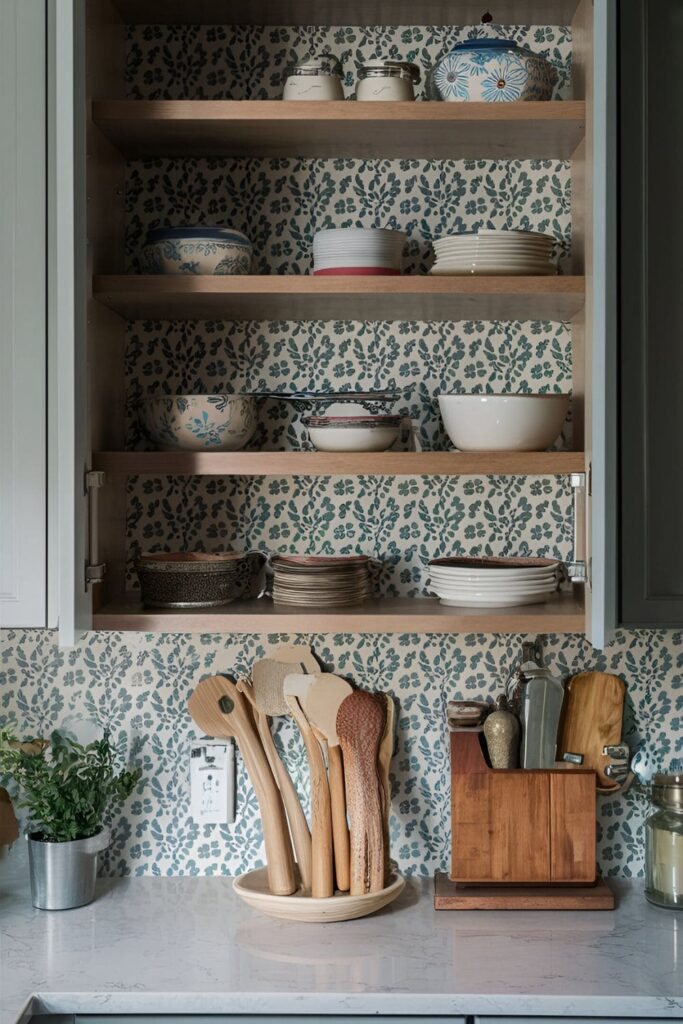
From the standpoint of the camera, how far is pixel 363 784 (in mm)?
1948

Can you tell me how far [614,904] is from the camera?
192 cm

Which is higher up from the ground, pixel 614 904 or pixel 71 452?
pixel 71 452

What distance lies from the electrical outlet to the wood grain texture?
60cm

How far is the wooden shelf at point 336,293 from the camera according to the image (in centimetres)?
179

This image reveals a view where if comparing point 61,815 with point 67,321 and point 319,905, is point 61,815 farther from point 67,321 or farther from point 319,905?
point 67,321

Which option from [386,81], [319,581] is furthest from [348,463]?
[386,81]

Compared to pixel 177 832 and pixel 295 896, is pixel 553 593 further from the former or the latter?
pixel 177 832

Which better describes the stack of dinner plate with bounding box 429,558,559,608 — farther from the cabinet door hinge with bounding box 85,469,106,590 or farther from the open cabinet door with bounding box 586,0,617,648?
the cabinet door hinge with bounding box 85,469,106,590

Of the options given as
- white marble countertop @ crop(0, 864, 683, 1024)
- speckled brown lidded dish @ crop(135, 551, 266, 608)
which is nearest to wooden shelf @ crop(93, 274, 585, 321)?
speckled brown lidded dish @ crop(135, 551, 266, 608)

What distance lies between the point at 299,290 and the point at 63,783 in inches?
36.9

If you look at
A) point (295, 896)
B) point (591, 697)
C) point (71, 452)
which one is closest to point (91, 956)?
point (295, 896)

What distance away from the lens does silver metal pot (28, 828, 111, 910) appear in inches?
74.9

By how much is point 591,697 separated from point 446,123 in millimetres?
1050

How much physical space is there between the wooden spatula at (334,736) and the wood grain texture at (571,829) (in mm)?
363
